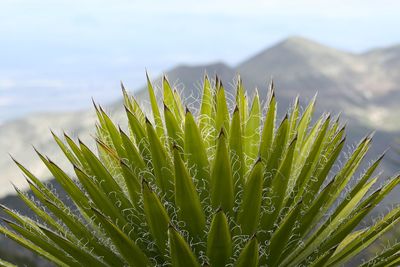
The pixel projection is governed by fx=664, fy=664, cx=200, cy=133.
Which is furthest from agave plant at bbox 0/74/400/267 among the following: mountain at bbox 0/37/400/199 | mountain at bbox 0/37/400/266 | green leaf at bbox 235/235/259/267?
mountain at bbox 0/37/400/199

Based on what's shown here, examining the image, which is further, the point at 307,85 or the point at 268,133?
the point at 307,85

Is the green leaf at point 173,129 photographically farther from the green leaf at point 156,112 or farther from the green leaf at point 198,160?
the green leaf at point 156,112

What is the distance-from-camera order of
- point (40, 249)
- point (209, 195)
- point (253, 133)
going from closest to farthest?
1. point (209, 195)
2. point (40, 249)
3. point (253, 133)

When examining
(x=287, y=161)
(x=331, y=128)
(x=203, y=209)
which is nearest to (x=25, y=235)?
(x=203, y=209)

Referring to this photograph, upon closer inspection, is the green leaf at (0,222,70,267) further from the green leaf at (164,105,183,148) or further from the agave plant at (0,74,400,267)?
the green leaf at (164,105,183,148)

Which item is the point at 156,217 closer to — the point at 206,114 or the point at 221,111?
the point at 221,111

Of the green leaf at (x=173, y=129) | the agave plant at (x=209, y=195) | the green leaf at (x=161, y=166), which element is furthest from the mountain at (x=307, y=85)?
the green leaf at (x=161, y=166)

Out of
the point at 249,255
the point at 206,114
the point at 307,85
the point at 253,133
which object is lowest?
the point at 249,255

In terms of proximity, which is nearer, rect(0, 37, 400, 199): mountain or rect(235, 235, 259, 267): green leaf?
rect(235, 235, 259, 267): green leaf

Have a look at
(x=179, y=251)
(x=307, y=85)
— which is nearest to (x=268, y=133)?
(x=179, y=251)
